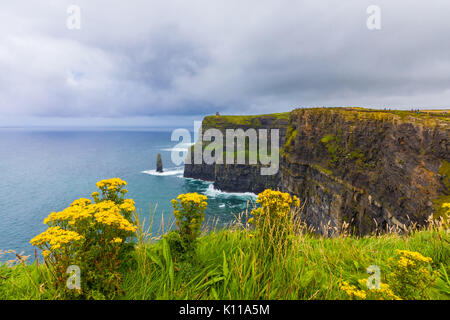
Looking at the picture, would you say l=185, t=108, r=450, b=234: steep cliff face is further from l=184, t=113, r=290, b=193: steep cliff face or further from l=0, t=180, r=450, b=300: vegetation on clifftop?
l=184, t=113, r=290, b=193: steep cliff face

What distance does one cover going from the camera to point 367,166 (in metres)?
42.2

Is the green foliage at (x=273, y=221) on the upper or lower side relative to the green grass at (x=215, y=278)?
upper

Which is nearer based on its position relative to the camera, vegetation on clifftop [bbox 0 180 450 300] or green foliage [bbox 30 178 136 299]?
green foliage [bbox 30 178 136 299]

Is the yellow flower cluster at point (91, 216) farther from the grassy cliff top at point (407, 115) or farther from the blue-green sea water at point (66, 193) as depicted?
the blue-green sea water at point (66, 193)

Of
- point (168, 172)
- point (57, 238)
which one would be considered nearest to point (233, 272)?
point (57, 238)

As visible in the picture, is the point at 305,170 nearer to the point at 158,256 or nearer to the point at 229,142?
the point at 158,256

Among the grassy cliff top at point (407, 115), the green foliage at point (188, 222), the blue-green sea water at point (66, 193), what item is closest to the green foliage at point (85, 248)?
the green foliage at point (188, 222)

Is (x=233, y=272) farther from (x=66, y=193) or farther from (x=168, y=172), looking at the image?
(x=168, y=172)

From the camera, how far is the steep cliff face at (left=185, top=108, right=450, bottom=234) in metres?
28.3

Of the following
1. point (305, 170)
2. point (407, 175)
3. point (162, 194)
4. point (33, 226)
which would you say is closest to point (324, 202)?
point (305, 170)

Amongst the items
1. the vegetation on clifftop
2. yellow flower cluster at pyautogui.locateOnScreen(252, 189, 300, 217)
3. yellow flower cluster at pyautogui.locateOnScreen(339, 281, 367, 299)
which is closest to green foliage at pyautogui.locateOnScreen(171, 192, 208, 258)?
the vegetation on clifftop

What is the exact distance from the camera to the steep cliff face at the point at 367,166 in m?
28.3

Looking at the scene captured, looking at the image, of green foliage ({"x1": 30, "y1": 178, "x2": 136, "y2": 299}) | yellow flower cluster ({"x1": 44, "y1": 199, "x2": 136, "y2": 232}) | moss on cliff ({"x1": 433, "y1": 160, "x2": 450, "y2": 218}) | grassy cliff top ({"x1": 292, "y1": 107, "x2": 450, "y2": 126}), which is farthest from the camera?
grassy cliff top ({"x1": 292, "y1": 107, "x2": 450, "y2": 126})

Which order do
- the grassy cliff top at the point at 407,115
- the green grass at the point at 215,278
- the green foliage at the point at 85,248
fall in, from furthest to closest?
the grassy cliff top at the point at 407,115 → the green grass at the point at 215,278 → the green foliage at the point at 85,248
